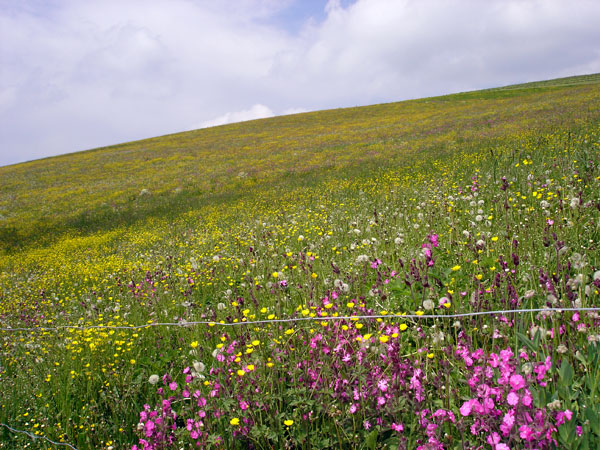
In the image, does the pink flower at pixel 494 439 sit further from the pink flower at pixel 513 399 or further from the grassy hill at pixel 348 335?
the pink flower at pixel 513 399

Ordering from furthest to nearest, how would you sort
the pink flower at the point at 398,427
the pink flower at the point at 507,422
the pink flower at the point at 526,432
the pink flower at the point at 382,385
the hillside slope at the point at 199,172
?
the hillside slope at the point at 199,172, the pink flower at the point at 382,385, the pink flower at the point at 398,427, the pink flower at the point at 507,422, the pink flower at the point at 526,432

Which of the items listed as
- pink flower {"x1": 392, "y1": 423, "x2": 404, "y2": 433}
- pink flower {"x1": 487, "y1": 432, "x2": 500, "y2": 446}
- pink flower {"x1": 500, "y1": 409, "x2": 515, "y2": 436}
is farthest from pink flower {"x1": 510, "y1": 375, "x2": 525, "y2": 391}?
pink flower {"x1": 392, "y1": 423, "x2": 404, "y2": 433}

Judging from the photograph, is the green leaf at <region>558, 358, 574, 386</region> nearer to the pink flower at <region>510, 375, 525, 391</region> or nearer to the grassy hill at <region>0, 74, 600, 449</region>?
the grassy hill at <region>0, 74, 600, 449</region>

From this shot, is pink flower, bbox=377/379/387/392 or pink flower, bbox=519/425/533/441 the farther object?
pink flower, bbox=377/379/387/392

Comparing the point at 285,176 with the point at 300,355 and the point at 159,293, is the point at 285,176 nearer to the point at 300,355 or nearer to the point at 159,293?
the point at 159,293

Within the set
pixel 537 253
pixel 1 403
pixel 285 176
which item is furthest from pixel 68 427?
pixel 285 176

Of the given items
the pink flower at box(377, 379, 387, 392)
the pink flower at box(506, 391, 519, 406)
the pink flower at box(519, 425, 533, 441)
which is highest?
the pink flower at box(506, 391, 519, 406)

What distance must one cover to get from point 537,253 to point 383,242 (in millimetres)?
1839

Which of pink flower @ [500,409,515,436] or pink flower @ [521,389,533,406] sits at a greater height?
pink flower @ [521,389,533,406]

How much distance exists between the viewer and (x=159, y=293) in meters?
5.30

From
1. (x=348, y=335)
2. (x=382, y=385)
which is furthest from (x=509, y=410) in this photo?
(x=348, y=335)

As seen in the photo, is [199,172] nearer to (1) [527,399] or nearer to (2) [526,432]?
(1) [527,399]

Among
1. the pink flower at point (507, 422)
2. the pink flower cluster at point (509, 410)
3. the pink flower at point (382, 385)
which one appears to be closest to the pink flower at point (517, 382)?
the pink flower cluster at point (509, 410)

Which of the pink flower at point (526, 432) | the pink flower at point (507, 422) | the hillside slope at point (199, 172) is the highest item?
the hillside slope at point (199, 172)
